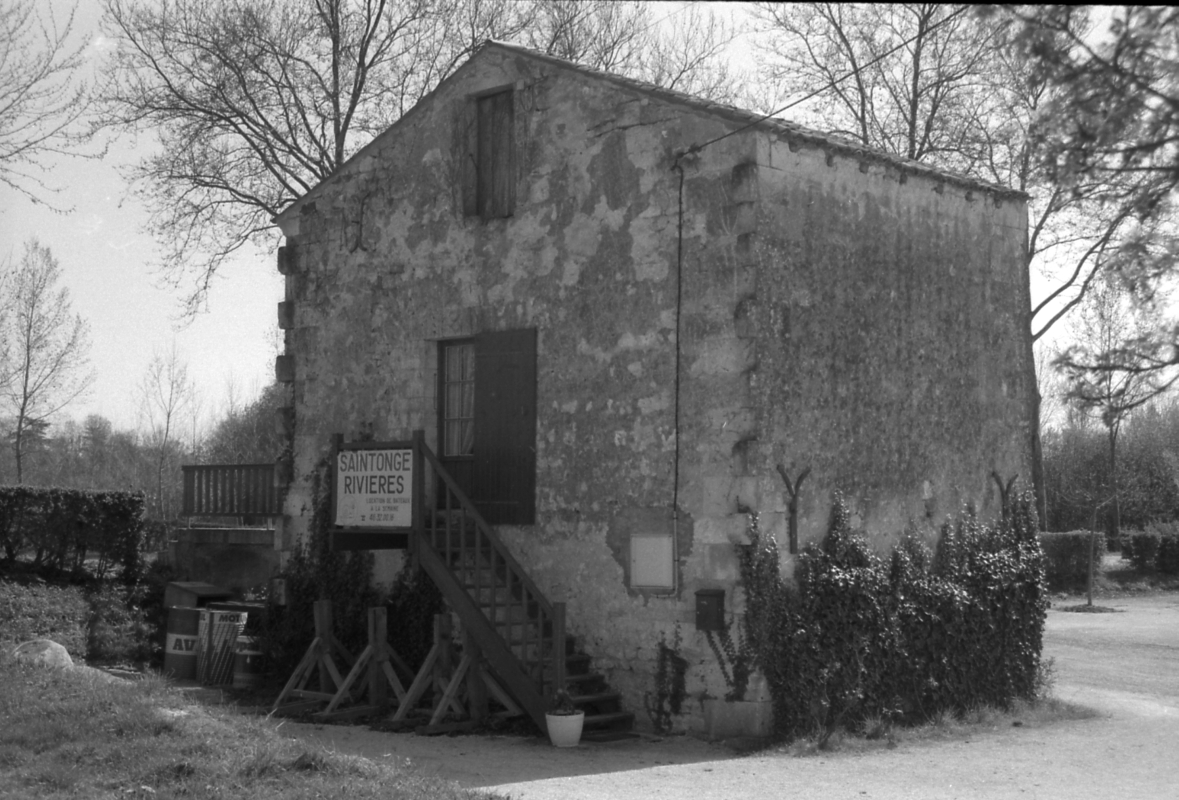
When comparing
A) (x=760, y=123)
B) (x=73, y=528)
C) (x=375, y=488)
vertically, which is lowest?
(x=73, y=528)

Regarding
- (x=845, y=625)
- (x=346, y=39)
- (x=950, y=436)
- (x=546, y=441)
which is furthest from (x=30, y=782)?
(x=346, y=39)

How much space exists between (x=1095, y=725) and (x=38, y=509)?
13.7 metres

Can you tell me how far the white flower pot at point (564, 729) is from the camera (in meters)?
12.1

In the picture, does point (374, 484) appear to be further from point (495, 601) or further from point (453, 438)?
point (495, 601)

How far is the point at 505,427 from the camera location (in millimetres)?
14398

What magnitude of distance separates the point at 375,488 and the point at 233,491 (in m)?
6.58

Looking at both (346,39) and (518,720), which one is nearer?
(518,720)

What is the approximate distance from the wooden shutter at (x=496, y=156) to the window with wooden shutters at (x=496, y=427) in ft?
4.65

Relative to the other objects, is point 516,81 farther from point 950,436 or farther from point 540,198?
point 950,436

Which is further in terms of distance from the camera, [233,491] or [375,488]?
[233,491]

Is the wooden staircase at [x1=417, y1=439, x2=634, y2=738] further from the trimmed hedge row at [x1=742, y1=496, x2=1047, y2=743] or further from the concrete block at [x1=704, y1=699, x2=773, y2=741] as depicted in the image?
the trimmed hedge row at [x1=742, y1=496, x2=1047, y2=743]

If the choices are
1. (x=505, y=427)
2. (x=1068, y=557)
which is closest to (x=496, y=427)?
(x=505, y=427)

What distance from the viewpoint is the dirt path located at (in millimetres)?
10289

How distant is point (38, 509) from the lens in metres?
18.7
